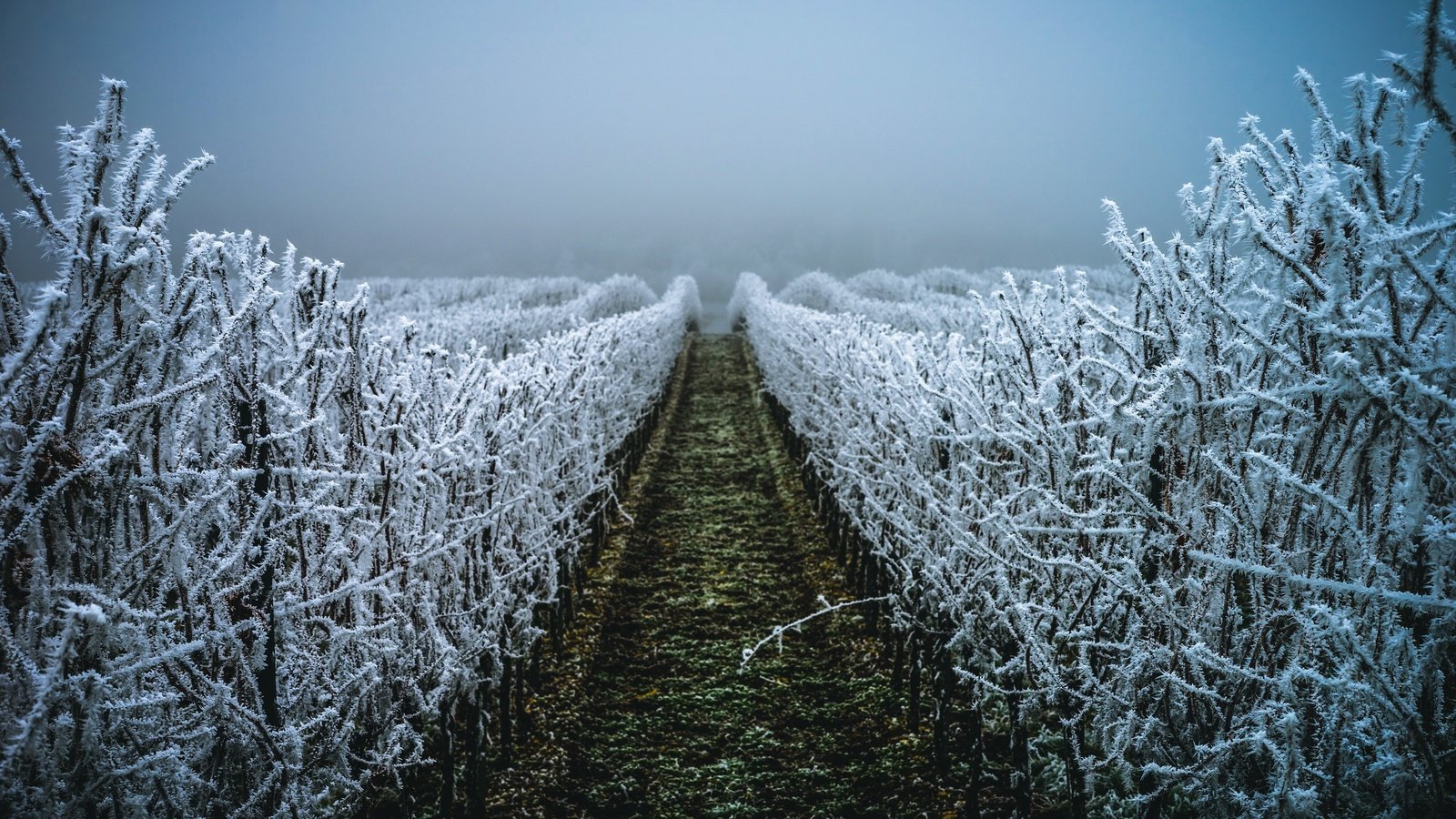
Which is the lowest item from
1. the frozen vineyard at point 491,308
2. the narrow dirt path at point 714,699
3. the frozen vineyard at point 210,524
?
the narrow dirt path at point 714,699

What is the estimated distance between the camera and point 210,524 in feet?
7.83

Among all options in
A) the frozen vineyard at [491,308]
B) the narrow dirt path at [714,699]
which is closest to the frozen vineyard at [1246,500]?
the narrow dirt path at [714,699]

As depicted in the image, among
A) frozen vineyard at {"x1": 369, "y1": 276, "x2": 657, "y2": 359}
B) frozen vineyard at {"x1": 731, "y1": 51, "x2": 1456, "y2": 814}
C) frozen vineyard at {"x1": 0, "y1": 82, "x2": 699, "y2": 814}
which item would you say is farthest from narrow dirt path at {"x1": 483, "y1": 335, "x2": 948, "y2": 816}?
frozen vineyard at {"x1": 369, "y1": 276, "x2": 657, "y2": 359}

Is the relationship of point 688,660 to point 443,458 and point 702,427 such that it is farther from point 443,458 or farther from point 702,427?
point 702,427

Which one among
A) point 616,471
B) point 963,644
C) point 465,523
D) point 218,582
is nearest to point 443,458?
point 465,523

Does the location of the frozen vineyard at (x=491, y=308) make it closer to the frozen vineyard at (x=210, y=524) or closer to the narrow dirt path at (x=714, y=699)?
the frozen vineyard at (x=210, y=524)

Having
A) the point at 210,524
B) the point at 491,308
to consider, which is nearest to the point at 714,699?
the point at 210,524

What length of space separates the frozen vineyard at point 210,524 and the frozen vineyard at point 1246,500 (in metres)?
2.59

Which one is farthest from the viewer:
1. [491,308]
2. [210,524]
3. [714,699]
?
[491,308]

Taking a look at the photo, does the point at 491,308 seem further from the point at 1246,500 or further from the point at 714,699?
the point at 1246,500

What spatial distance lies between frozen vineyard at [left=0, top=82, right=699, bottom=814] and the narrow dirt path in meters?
0.97

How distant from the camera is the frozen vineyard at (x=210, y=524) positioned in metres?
1.86

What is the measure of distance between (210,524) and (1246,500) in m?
3.56

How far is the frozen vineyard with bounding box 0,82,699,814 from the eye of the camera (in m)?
1.86
